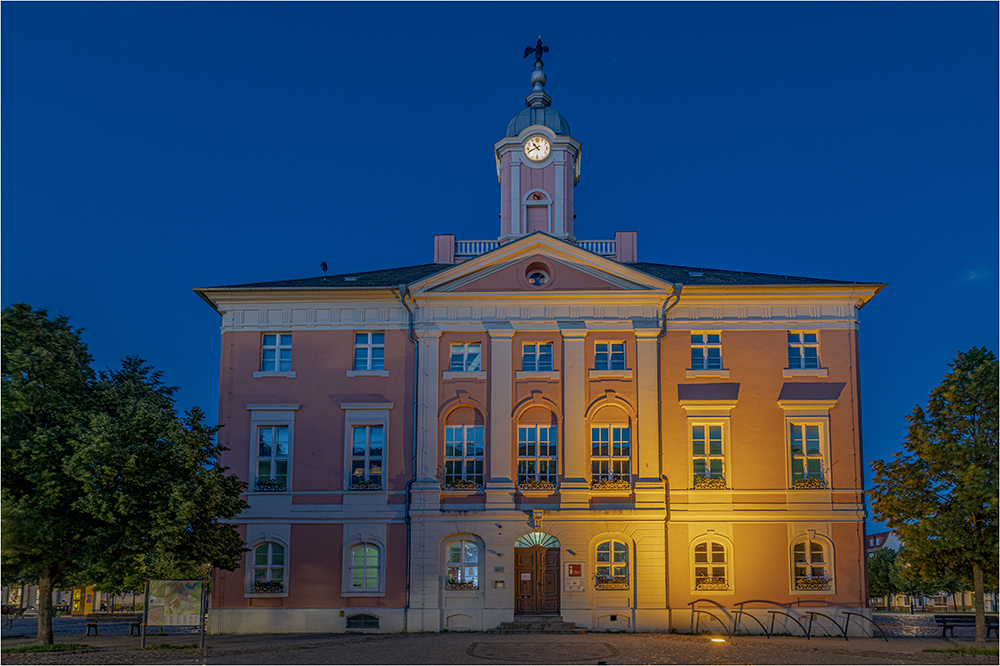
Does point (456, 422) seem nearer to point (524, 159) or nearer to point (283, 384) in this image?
point (283, 384)

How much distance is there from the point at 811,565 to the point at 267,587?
18.0 metres

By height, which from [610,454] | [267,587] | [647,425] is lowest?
[267,587]

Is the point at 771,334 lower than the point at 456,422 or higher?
higher

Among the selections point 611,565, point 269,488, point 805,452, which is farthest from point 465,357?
point 805,452

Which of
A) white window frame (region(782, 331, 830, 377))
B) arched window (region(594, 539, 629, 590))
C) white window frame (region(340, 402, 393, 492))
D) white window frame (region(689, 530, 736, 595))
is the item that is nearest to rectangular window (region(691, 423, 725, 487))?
white window frame (region(689, 530, 736, 595))

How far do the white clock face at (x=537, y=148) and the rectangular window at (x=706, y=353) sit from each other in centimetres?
1102

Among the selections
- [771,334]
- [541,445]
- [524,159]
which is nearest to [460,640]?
[541,445]

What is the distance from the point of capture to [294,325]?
33.8m

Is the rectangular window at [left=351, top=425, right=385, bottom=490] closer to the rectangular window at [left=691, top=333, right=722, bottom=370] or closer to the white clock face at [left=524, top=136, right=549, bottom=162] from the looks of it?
the rectangular window at [left=691, top=333, right=722, bottom=370]

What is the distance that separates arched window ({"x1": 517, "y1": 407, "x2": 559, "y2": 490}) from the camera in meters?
32.2

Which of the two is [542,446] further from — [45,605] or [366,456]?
[45,605]

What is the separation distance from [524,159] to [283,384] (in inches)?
554

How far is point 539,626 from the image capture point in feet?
99.9

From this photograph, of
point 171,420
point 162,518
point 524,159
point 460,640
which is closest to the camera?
point 162,518
